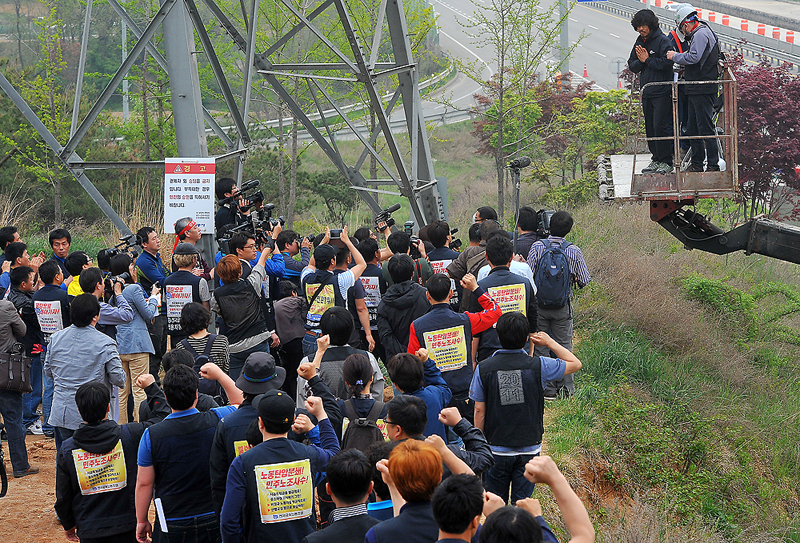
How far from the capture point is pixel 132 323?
7.59m

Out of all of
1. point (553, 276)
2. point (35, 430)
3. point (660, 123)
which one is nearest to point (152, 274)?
point (35, 430)

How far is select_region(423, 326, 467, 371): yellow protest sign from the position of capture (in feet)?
19.3

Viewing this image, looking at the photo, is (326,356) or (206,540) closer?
(206,540)

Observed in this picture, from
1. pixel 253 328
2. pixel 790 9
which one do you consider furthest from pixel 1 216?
pixel 790 9

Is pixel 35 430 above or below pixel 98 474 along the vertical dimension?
below

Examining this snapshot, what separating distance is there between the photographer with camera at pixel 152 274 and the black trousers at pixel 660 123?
5630mm

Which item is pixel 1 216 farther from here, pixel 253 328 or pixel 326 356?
pixel 326 356

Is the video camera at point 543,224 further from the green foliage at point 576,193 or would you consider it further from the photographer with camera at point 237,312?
the green foliage at point 576,193

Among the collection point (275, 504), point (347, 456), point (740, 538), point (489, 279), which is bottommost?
point (740, 538)

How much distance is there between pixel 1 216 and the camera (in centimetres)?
1645

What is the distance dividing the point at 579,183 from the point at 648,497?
13.0 meters

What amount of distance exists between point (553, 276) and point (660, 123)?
2.28m

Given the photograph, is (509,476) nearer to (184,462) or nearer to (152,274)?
(184,462)

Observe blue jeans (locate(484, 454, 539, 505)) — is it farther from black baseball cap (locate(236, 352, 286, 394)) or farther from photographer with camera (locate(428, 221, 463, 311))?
photographer with camera (locate(428, 221, 463, 311))
